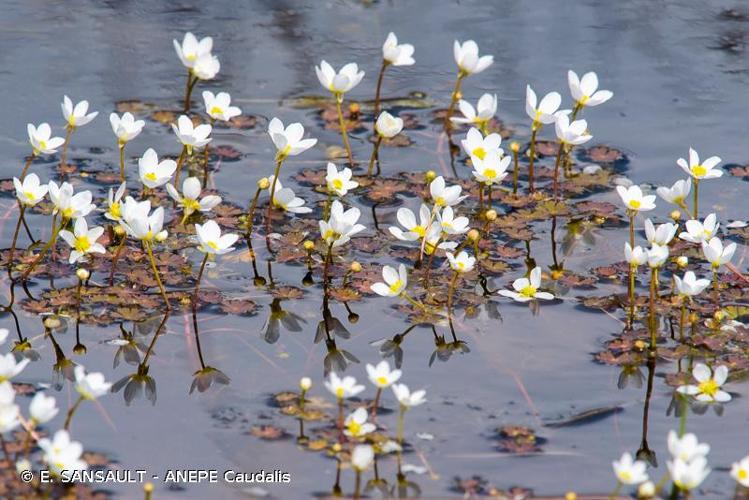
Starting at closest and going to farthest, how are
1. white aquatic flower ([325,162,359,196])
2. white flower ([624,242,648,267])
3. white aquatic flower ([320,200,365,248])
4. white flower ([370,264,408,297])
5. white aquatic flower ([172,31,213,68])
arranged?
white flower ([624,242,648,267]) < white flower ([370,264,408,297]) < white aquatic flower ([320,200,365,248]) < white aquatic flower ([325,162,359,196]) < white aquatic flower ([172,31,213,68])

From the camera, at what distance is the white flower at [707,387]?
3.24 metres

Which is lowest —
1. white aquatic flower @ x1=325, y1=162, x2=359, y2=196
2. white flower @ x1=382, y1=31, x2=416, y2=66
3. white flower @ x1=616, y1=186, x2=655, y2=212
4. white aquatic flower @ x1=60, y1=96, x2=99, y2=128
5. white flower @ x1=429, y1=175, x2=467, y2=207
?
white flower @ x1=616, y1=186, x2=655, y2=212

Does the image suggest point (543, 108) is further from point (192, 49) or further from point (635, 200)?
point (192, 49)

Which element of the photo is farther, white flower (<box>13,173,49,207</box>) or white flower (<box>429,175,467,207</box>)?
white flower (<box>429,175,467,207</box>)

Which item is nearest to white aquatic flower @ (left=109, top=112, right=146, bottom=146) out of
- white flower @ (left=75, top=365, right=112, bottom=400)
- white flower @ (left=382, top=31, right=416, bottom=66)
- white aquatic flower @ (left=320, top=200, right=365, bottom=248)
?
white aquatic flower @ (left=320, top=200, right=365, bottom=248)

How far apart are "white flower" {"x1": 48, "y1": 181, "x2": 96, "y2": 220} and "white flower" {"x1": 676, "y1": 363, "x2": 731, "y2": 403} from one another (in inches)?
72.9

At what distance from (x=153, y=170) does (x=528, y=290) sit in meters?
1.29

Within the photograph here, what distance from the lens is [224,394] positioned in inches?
127

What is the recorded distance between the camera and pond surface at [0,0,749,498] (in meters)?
3.03

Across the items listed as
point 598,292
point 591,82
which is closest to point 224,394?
point 598,292

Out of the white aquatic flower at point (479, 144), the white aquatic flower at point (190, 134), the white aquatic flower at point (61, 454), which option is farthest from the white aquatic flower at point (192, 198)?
the white aquatic flower at point (61, 454)

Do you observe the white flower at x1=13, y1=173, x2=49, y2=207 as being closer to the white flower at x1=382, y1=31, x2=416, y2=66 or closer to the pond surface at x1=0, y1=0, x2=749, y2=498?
the pond surface at x1=0, y1=0, x2=749, y2=498

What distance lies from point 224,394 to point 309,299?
594 mm

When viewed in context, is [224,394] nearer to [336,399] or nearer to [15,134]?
[336,399]
